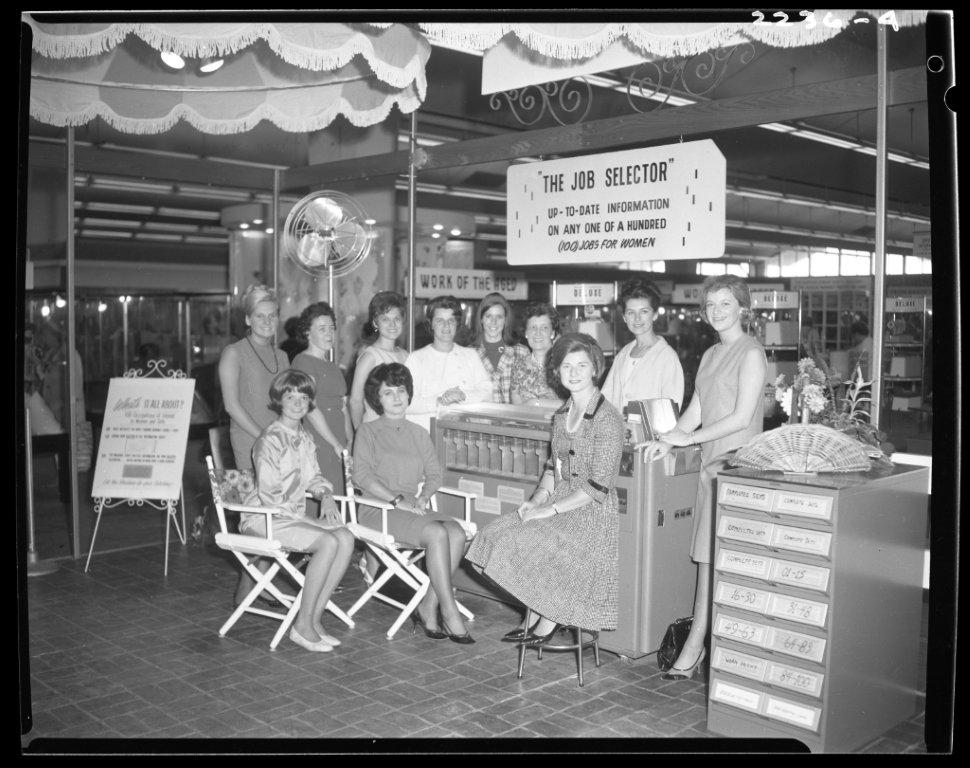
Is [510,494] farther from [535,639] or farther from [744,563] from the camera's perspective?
[744,563]

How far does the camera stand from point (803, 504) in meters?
3.40

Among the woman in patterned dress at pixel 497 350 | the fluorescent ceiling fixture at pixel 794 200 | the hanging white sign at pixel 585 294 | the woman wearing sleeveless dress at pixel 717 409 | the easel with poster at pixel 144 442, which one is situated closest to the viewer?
the woman wearing sleeveless dress at pixel 717 409

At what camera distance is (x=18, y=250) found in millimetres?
3297

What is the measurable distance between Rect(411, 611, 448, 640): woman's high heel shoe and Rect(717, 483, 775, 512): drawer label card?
72.5 inches

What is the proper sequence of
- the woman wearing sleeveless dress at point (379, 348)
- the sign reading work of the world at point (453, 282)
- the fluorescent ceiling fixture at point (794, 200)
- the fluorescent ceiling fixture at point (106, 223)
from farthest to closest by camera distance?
the fluorescent ceiling fixture at point (106, 223)
the fluorescent ceiling fixture at point (794, 200)
the sign reading work of the world at point (453, 282)
the woman wearing sleeveless dress at point (379, 348)

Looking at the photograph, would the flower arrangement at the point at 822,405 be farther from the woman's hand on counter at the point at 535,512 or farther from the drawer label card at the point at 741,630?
the woman's hand on counter at the point at 535,512

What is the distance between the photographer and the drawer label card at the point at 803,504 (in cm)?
334

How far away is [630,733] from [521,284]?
11029mm

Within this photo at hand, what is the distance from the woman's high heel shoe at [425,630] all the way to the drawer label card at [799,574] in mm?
1943

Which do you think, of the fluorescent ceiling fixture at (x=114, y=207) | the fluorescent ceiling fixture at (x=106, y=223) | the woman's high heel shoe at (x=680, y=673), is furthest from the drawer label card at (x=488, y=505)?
the fluorescent ceiling fixture at (x=106, y=223)

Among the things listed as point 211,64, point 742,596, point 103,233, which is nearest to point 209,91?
point 211,64

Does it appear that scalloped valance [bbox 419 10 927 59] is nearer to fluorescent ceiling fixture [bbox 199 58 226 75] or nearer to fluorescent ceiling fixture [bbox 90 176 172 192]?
fluorescent ceiling fixture [bbox 199 58 226 75]

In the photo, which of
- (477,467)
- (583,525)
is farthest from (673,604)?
(477,467)

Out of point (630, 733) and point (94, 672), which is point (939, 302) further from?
point (94, 672)
